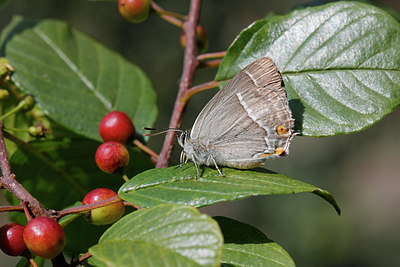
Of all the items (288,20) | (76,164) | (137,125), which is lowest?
(76,164)

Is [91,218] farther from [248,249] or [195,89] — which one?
[195,89]

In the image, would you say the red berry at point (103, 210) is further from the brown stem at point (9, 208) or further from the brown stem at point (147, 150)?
the brown stem at point (147, 150)

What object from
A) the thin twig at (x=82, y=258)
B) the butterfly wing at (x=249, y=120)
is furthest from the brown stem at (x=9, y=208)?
the butterfly wing at (x=249, y=120)

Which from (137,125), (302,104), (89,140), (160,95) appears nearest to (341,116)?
(302,104)

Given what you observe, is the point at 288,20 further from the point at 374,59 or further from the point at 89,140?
the point at 89,140

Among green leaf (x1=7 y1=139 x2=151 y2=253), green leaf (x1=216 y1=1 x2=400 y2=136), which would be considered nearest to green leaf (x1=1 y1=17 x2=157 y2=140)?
green leaf (x1=7 y1=139 x2=151 y2=253)

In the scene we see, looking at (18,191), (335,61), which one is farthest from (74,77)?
(335,61)
